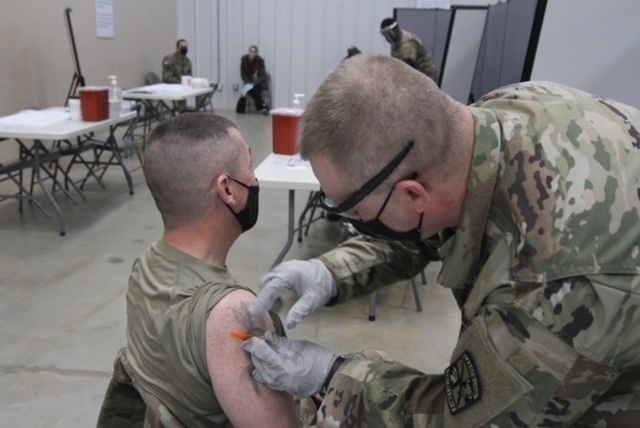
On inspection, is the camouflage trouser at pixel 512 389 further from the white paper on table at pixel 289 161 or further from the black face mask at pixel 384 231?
the white paper on table at pixel 289 161

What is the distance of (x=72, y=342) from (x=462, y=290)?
7.66 feet

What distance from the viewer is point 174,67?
350 inches

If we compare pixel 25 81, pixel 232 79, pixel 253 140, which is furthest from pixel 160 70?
pixel 25 81

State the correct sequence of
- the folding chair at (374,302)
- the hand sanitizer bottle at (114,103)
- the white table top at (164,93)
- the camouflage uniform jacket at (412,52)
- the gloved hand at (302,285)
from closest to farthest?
the gloved hand at (302,285) → the folding chair at (374,302) → the hand sanitizer bottle at (114,103) → the camouflage uniform jacket at (412,52) → the white table top at (164,93)

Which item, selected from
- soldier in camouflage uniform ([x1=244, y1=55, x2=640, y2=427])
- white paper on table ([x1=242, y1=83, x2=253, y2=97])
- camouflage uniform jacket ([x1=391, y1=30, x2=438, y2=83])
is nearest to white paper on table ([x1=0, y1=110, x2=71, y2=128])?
camouflage uniform jacket ([x1=391, y1=30, x2=438, y2=83])

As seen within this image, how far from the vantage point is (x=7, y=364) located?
2.61 meters

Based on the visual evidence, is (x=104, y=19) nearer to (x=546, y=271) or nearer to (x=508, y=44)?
(x=508, y=44)

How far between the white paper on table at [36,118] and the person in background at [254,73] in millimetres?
6258

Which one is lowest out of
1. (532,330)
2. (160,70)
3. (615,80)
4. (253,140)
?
(253,140)

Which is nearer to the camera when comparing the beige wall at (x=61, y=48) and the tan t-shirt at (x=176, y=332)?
the tan t-shirt at (x=176, y=332)

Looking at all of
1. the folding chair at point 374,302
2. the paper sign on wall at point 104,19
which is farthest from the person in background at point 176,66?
the folding chair at point 374,302

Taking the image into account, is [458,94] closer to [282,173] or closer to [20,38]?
[282,173]

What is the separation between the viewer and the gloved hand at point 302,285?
4.59ft

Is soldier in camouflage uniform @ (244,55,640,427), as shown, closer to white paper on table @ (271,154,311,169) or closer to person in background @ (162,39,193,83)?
white paper on table @ (271,154,311,169)
